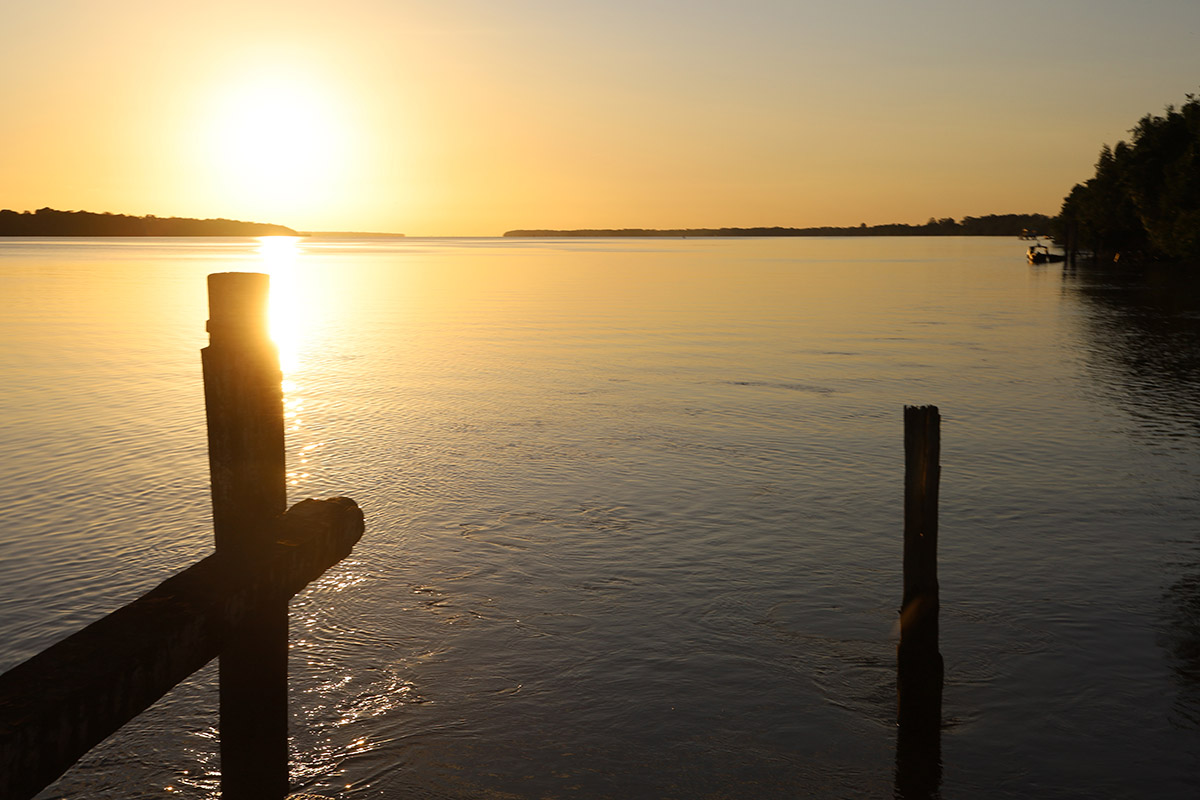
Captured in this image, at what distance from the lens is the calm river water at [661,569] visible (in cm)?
907

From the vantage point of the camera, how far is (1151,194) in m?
84.4

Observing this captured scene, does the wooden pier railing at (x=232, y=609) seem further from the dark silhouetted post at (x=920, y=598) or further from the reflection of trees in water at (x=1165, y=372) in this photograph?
the reflection of trees in water at (x=1165, y=372)

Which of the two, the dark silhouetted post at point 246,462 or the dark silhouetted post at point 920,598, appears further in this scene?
the dark silhouetted post at point 920,598

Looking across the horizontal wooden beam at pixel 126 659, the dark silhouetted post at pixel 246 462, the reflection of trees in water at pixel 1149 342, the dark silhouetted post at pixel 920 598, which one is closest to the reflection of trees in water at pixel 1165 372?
the reflection of trees in water at pixel 1149 342

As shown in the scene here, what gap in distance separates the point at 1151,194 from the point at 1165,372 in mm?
62303

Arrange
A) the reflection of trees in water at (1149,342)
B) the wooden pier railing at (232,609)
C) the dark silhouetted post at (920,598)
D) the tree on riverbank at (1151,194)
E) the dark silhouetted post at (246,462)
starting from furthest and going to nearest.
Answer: the tree on riverbank at (1151,194), the reflection of trees in water at (1149,342), the dark silhouetted post at (920,598), the dark silhouetted post at (246,462), the wooden pier railing at (232,609)

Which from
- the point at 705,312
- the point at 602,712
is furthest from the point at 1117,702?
the point at 705,312

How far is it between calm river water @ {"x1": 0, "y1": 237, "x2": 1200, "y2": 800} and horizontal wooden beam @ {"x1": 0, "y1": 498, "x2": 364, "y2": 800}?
3.57 meters

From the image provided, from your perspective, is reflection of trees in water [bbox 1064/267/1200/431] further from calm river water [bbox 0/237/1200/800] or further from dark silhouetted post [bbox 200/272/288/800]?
dark silhouetted post [bbox 200/272/288/800]

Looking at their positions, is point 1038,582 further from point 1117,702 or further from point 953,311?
point 953,311

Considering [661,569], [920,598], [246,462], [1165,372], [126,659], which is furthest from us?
[1165,372]

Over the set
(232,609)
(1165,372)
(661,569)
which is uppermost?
(232,609)

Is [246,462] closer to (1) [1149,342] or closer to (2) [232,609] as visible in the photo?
(2) [232,609]

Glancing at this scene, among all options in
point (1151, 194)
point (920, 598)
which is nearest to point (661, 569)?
point (920, 598)
